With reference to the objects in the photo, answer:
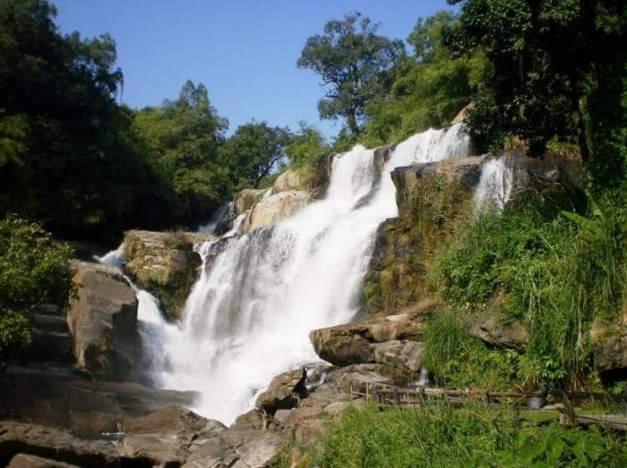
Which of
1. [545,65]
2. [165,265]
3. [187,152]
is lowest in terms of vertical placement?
[165,265]

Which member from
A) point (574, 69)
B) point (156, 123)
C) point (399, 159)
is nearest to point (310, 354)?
point (574, 69)

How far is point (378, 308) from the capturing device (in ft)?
50.9

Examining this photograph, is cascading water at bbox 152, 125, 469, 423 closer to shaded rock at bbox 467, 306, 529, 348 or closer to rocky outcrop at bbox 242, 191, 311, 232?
rocky outcrop at bbox 242, 191, 311, 232

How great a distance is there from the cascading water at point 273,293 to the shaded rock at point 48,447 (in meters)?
4.23

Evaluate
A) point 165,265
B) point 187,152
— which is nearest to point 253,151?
point 187,152

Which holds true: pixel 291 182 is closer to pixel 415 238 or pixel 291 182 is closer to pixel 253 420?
pixel 415 238

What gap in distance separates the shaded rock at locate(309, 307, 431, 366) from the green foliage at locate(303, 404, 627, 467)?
13.6 feet

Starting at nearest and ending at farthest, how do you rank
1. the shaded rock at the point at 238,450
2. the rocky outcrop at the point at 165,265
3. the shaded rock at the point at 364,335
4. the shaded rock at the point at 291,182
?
the shaded rock at the point at 238,450 < the shaded rock at the point at 364,335 < the rocky outcrop at the point at 165,265 < the shaded rock at the point at 291,182

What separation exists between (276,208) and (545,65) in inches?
663

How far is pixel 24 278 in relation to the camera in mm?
12594

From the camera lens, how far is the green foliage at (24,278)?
12211 mm

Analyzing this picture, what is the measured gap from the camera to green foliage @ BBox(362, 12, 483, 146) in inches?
1049

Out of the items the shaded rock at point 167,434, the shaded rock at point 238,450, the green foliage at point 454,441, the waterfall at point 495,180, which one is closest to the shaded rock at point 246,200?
the waterfall at point 495,180

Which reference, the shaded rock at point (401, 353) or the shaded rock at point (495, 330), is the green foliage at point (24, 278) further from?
the shaded rock at point (495, 330)
